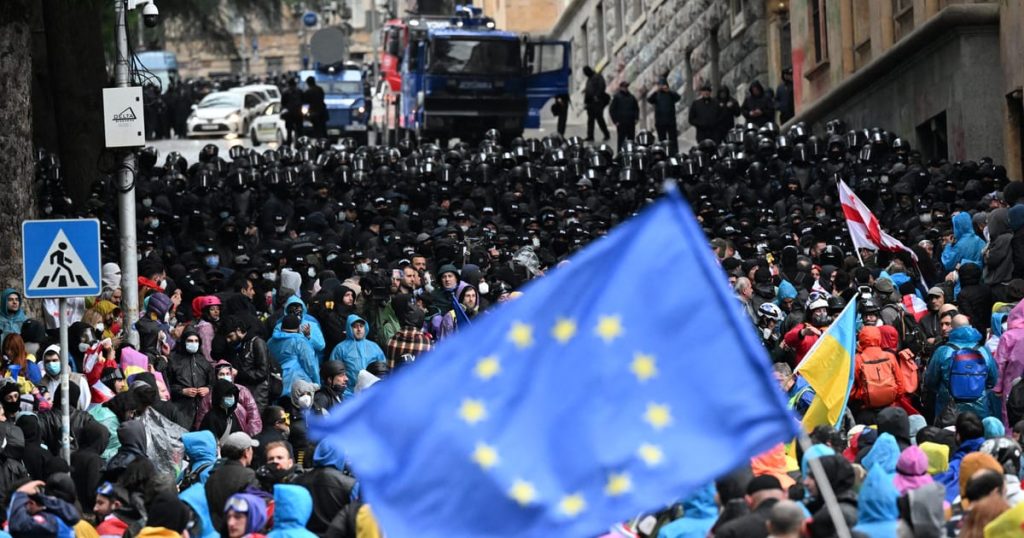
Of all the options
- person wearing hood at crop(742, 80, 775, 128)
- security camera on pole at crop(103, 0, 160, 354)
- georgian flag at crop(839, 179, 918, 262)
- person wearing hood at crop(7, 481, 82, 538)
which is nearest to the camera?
person wearing hood at crop(7, 481, 82, 538)

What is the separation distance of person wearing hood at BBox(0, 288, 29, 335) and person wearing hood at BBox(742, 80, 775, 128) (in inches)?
680

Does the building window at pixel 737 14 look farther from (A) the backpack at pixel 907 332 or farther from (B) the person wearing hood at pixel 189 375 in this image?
(B) the person wearing hood at pixel 189 375

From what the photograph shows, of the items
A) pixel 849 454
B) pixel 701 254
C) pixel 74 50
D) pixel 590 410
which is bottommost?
pixel 849 454

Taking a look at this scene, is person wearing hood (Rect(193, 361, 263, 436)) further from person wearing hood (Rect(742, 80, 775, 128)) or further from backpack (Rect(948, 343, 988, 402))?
person wearing hood (Rect(742, 80, 775, 128))

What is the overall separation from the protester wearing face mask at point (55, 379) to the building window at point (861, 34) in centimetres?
2050

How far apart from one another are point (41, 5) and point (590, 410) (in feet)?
69.5

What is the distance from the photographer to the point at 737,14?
43000mm

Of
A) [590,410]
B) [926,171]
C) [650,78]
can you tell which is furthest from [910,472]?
[650,78]

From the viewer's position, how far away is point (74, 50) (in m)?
27.1

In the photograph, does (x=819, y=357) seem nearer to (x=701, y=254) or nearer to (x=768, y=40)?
(x=701, y=254)

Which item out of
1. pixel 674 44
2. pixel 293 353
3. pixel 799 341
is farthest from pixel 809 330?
pixel 674 44

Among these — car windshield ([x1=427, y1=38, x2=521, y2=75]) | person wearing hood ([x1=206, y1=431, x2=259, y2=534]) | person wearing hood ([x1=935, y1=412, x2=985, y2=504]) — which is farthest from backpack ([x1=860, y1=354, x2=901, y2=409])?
car windshield ([x1=427, y1=38, x2=521, y2=75])

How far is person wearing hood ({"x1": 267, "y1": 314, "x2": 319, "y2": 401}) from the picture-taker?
17516 millimetres

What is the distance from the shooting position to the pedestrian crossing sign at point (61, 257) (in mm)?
14281
